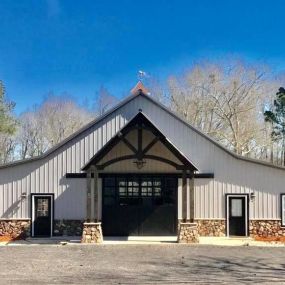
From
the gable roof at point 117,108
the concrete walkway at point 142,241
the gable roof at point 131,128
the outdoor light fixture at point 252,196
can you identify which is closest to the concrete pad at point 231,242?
the concrete walkway at point 142,241

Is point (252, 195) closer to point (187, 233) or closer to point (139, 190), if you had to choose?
point (187, 233)

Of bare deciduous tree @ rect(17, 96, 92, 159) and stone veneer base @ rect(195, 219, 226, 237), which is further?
bare deciduous tree @ rect(17, 96, 92, 159)

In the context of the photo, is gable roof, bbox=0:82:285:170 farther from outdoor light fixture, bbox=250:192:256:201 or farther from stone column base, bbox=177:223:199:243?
stone column base, bbox=177:223:199:243

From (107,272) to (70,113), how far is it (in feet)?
153

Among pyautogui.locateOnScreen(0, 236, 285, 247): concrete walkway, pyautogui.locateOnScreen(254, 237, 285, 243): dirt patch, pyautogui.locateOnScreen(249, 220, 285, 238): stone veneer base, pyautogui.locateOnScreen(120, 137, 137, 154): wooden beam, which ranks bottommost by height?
pyautogui.locateOnScreen(254, 237, 285, 243): dirt patch

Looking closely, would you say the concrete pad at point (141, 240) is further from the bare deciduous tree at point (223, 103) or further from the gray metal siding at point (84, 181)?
the bare deciduous tree at point (223, 103)

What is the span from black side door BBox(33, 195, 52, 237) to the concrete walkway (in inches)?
25.3

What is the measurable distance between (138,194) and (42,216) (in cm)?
395

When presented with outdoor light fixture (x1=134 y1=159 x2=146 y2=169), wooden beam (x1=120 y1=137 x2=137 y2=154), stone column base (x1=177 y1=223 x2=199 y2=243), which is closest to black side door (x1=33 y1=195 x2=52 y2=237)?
outdoor light fixture (x1=134 y1=159 x2=146 y2=169)

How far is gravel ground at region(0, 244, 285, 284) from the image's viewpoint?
10.6 meters

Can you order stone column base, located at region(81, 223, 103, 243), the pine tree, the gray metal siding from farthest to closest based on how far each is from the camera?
the pine tree, the gray metal siding, stone column base, located at region(81, 223, 103, 243)

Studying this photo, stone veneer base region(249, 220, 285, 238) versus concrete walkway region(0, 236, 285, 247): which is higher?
stone veneer base region(249, 220, 285, 238)

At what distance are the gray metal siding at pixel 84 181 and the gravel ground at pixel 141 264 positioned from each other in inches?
124

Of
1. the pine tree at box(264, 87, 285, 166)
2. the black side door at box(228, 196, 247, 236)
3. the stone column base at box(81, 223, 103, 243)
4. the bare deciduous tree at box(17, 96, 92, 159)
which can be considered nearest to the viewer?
the stone column base at box(81, 223, 103, 243)
